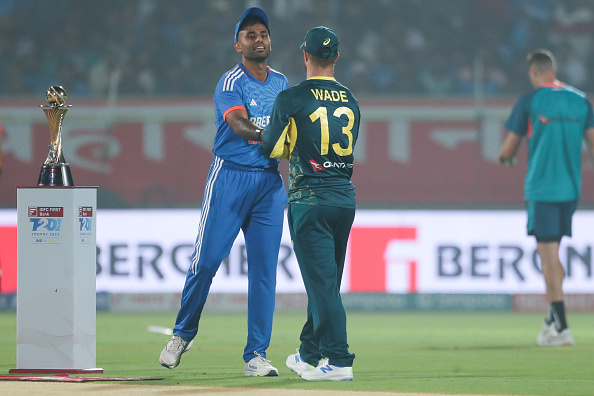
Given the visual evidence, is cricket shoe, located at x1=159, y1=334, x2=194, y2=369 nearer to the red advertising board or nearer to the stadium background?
the stadium background

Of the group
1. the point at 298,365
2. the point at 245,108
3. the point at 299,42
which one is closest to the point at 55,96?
the point at 245,108

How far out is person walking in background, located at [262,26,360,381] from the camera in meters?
5.61

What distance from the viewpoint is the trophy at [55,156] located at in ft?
19.0

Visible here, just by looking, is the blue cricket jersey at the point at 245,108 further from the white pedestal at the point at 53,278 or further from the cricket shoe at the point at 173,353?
the cricket shoe at the point at 173,353

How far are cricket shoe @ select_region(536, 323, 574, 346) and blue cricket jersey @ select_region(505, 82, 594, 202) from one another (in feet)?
3.62

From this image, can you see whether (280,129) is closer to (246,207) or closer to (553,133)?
(246,207)

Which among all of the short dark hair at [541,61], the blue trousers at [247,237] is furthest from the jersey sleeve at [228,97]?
the short dark hair at [541,61]

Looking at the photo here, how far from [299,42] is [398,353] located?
29.0ft

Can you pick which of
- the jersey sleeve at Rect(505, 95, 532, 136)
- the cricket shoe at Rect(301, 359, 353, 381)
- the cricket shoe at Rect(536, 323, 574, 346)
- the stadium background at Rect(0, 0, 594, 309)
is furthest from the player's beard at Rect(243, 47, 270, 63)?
the stadium background at Rect(0, 0, 594, 309)

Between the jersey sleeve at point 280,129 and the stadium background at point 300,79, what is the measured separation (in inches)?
257

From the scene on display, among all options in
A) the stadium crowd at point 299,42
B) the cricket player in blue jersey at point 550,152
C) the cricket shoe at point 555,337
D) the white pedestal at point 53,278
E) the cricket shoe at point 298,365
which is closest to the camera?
the white pedestal at point 53,278

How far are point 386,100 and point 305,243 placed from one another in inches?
335

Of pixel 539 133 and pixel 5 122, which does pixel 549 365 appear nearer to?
pixel 539 133

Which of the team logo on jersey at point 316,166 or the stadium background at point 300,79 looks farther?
the stadium background at point 300,79
